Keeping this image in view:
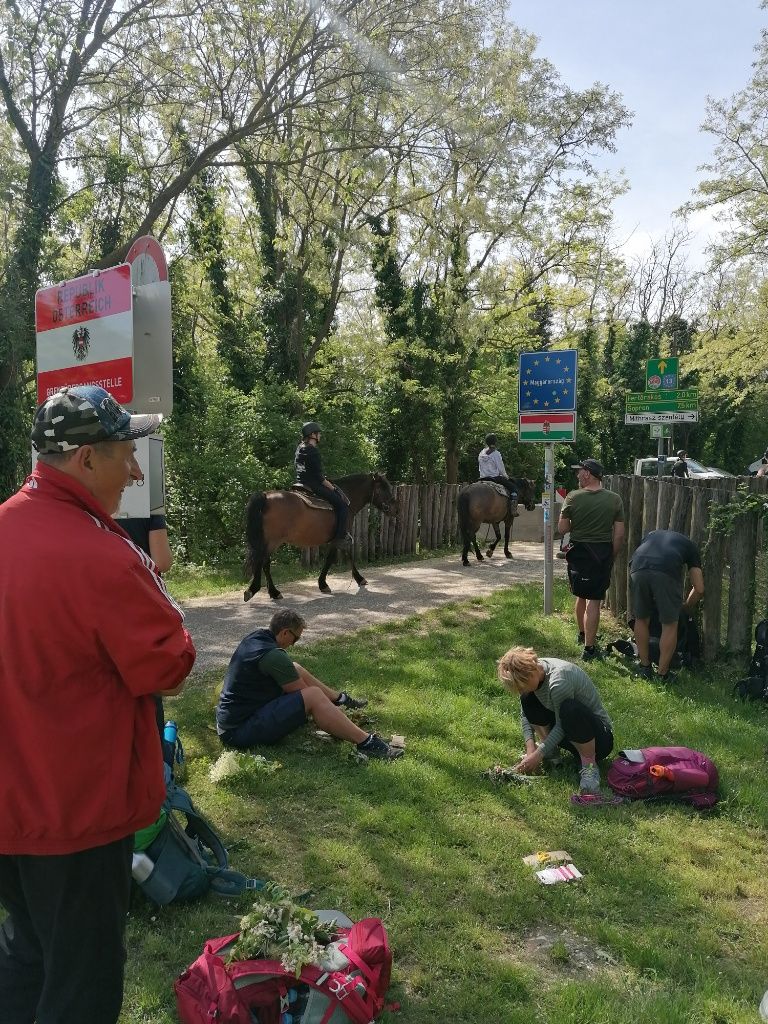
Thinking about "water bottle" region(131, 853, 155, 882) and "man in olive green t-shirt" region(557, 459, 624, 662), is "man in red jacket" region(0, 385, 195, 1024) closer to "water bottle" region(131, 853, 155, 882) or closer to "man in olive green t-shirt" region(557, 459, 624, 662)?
"water bottle" region(131, 853, 155, 882)

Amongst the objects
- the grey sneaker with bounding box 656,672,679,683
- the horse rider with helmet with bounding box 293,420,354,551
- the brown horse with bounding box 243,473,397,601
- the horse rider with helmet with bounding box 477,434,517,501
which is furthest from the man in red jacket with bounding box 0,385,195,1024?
the horse rider with helmet with bounding box 477,434,517,501

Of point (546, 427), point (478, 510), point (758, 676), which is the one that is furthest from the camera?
point (478, 510)

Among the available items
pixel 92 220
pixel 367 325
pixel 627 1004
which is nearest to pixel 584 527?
pixel 627 1004

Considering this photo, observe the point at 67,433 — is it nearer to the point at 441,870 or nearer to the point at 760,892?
the point at 441,870

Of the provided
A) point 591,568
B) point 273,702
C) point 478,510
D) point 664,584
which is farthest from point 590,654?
point 478,510

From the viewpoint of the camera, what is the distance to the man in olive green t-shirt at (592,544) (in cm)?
807

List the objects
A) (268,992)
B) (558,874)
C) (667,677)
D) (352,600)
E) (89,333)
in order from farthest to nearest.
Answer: (352,600)
(667,677)
(89,333)
(558,874)
(268,992)

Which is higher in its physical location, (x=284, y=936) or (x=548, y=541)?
(x=548, y=541)

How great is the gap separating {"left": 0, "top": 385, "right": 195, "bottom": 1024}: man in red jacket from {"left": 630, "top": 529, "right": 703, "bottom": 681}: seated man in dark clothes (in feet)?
19.5

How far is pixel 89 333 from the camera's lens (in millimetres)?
4750

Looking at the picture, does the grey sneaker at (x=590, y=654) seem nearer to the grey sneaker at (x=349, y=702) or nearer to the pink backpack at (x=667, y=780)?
the grey sneaker at (x=349, y=702)

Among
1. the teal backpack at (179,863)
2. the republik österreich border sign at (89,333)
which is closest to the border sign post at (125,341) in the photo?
the republik österreich border sign at (89,333)

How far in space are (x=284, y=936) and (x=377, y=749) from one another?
105 inches

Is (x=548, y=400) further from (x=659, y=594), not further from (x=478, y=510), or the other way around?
(x=478, y=510)
